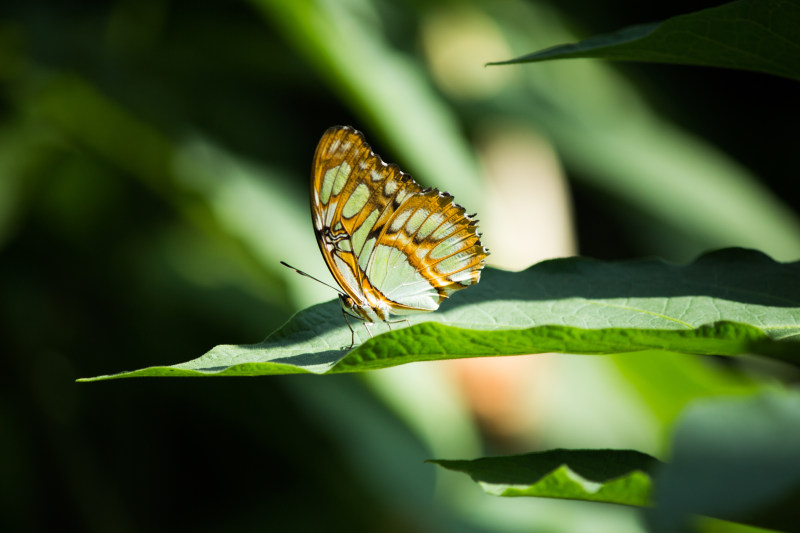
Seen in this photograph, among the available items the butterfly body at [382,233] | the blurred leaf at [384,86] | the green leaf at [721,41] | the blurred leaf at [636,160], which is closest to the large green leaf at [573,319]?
the green leaf at [721,41]

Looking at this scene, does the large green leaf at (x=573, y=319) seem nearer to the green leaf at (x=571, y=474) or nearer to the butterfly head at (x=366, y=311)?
the green leaf at (x=571, y=474)

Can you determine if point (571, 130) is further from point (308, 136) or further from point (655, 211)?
point (308, 136)

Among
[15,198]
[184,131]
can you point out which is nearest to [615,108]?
[184,131]

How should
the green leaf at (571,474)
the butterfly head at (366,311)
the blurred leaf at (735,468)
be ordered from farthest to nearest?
the butterfly head at (366,311), the green leaf at (571,474), the blurred leaf at (735,468)

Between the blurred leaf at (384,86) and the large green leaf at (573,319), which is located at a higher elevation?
the blurred leaf at (384,86)

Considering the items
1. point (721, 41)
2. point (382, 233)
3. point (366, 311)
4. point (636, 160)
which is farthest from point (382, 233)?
point (636, 160)

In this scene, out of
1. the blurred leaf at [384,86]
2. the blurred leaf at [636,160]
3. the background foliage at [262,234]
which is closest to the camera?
the blurred leaf at [384,86]

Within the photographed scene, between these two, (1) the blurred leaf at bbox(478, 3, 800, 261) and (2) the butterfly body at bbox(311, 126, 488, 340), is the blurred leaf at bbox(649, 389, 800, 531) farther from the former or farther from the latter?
(1) the blurred leaf at bbox(478, 3, 800, 261)
